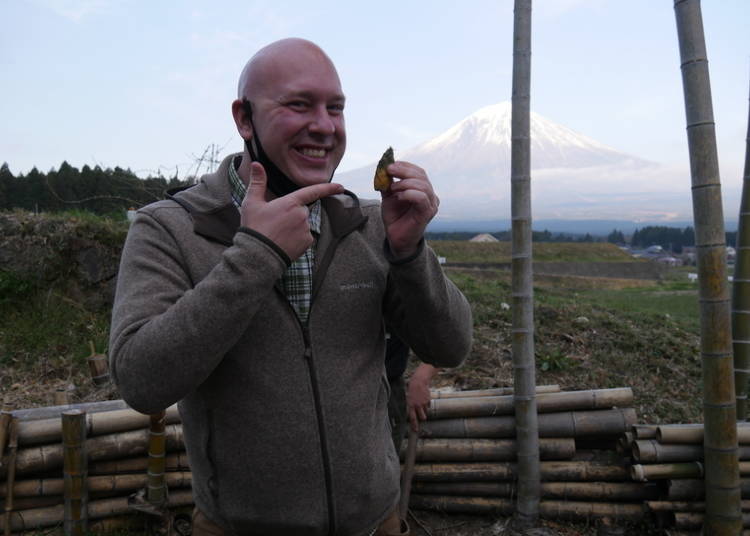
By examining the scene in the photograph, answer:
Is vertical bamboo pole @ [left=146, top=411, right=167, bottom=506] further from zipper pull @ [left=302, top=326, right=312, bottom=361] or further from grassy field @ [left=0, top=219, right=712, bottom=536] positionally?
zipper pull @ [left=302, top=326, right=312, bottom=361]

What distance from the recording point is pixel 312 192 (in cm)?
148

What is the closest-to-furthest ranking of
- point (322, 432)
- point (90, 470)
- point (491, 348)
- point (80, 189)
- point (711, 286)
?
point (322, 432) → point (711, 286) → point (90, 470) → point (491, 348) → point (80, 189)

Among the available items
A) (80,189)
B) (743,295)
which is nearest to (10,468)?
(743,295)

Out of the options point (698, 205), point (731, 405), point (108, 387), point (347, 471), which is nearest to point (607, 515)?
point (731, 405)

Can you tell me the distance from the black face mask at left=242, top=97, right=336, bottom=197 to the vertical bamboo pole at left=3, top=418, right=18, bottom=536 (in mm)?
3294

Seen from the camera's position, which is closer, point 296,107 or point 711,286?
point 296,107

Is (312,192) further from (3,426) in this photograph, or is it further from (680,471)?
(680,471)

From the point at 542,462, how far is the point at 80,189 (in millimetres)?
8815

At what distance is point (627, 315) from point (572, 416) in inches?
193

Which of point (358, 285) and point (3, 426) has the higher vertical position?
point (358, 285)

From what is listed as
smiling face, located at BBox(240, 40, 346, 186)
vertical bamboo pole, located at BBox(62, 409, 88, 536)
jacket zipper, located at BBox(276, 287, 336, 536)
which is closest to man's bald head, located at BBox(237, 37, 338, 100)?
smiling face, located at BBox(240, 40, 346, 186)

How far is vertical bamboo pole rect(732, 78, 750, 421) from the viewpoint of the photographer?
4.08 meters

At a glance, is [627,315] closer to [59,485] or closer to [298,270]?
[59,485]

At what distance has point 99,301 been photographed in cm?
764
